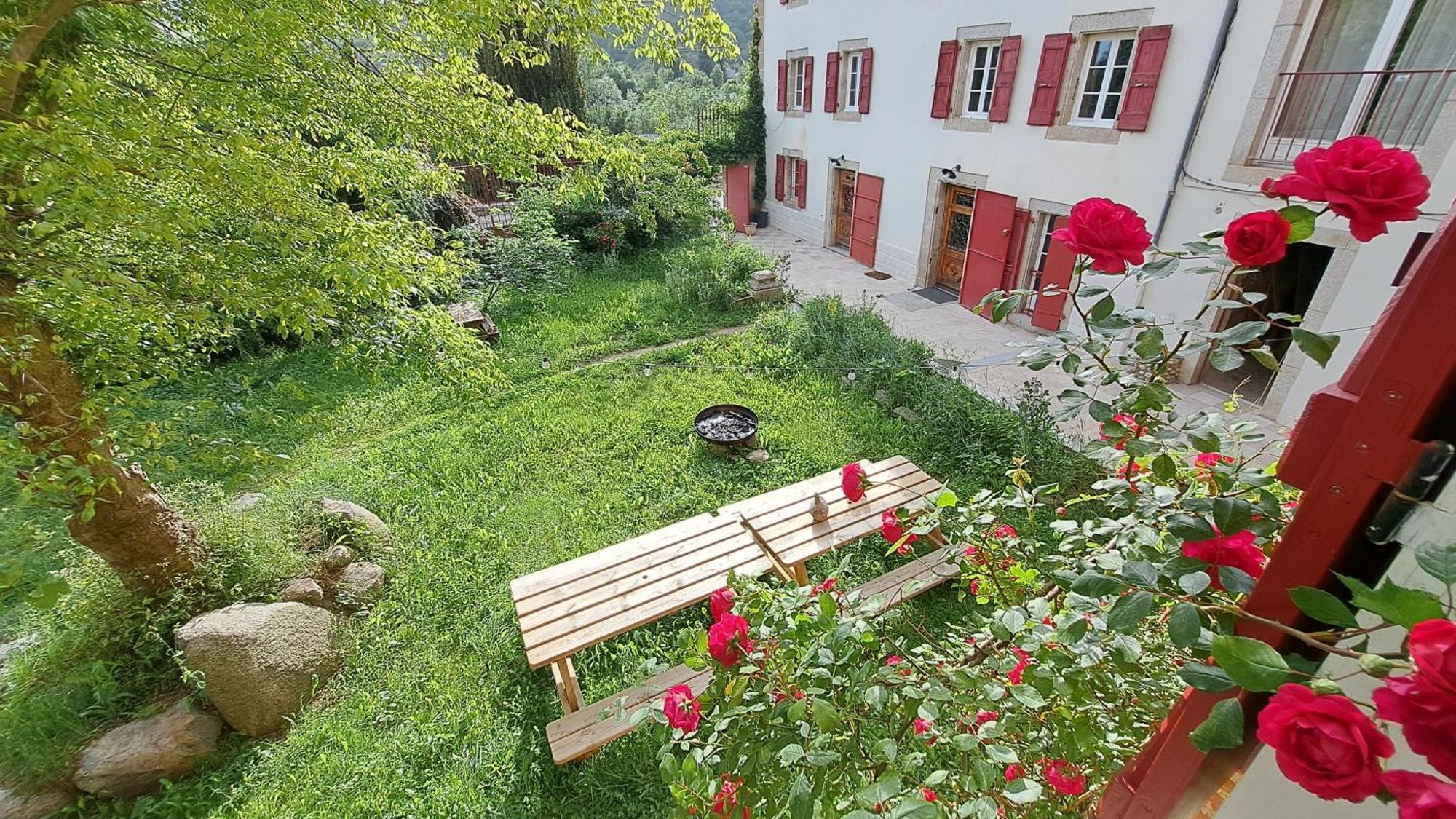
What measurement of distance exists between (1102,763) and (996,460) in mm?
3991

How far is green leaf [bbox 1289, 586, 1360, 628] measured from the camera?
660 mm

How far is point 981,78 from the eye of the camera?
344 inches

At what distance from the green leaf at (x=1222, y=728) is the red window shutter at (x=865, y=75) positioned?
1225 centimetres

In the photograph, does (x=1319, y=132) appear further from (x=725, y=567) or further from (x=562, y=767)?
(x=562, y=767)

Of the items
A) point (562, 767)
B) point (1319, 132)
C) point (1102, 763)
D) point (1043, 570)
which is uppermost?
point (1319, 132)

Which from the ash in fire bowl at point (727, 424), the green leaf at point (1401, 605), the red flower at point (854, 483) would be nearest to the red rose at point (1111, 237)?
the green leaf at point (1401, 605)

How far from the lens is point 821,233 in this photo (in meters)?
13.6

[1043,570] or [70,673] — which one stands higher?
[1043,570]

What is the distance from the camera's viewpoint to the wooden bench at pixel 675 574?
10.2 feet

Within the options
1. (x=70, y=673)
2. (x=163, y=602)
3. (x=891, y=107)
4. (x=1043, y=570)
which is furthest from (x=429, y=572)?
(x=891, y=107)

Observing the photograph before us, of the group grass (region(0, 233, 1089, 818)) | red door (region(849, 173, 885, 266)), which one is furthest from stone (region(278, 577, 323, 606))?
red door (region(849, 173, 885, 266))

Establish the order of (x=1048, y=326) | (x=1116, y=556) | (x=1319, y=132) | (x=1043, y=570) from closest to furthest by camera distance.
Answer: (x=1116, y=556) → (x=1043, y=570) → (x=1319, y=132) → (x=1048, y=326)

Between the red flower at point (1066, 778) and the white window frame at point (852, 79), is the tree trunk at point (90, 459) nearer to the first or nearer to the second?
the red flower at point (1066, 778)

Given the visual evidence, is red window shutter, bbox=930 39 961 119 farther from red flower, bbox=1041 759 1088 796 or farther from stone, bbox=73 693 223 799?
stone, bbox=73 693 223 799
